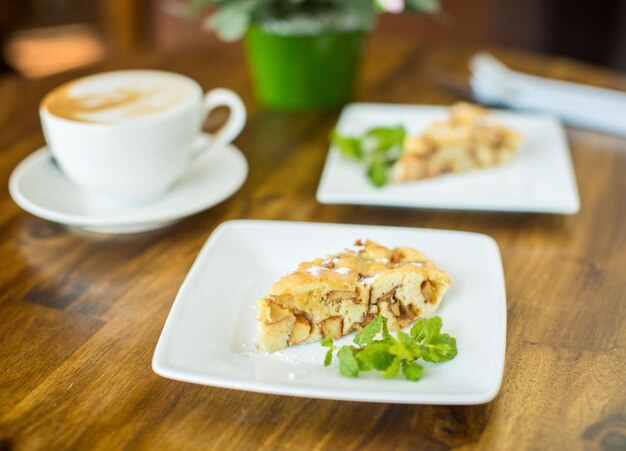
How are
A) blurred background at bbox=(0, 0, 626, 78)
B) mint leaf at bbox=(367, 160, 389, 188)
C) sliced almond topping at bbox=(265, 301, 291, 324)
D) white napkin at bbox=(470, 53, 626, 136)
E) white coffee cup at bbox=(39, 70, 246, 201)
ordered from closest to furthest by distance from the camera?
sliced almond topping at bbox=(265, 301, 291, 324) → white coffee cup at bbox=(39, 70, 246, 201) → mint leaf at bbox=(367, 160, 389, 188) → white napkin at bbox=(470, 53, 626, 136) → blurred background at bbox=(0, 0, 626, 78)

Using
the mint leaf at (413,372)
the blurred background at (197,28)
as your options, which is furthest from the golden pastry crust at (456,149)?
the blurred background at (197,28)

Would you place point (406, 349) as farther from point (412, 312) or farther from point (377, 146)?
point (377, 146)

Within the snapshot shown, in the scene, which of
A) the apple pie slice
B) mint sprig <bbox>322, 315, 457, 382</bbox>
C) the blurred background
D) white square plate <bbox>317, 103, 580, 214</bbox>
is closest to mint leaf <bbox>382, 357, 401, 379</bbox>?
mint sprig <bbox>322, 315, 457, 382</bbox>

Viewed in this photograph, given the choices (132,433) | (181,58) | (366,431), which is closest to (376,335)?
(366,431)

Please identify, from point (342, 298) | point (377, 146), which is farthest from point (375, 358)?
point (377, 146)

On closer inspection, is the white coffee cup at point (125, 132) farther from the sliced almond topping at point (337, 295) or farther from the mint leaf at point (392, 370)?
the mint leaf at point (392, 370)

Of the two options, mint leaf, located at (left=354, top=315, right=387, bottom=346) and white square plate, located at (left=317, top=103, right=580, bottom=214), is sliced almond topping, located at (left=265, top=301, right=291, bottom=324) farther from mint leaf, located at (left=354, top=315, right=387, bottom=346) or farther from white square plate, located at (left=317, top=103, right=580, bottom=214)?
white square plate, located at (left=317, top=103, right=580, bottom=214)
